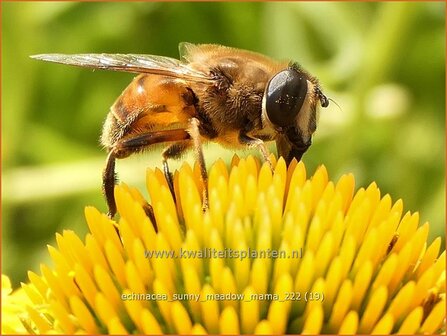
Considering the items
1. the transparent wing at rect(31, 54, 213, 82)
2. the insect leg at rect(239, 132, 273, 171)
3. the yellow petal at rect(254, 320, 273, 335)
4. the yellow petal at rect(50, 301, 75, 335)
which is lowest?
the yellow petal at rect(50, 301, 75, 335)

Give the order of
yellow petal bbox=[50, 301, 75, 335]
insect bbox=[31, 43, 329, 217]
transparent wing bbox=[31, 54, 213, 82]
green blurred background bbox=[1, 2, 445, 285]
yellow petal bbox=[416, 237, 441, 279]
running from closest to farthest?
yellow petal bbox=[50, 301, 75, 335] → yellow petal bbox=[416, 237, 441, 279] → insect bbox=[31, 43, 329, 217] → transparent wing bbox=[31, 54, 213, 82] → green blurred background bbox=[1, 2, 445, 285]

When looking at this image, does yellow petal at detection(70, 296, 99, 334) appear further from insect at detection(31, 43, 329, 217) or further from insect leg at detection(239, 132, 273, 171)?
insect leg at detection(239, 132, 273, 171)

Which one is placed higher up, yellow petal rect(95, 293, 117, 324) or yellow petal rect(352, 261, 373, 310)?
yellow petal rect(352, 261, 373, 310)

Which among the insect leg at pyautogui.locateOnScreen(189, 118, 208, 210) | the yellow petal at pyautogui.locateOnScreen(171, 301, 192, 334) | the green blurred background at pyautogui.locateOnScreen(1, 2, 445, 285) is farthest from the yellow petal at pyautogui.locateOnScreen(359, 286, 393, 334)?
the green blurred background at pyautogui.locateOnScreen(1, 2, 445, 285)

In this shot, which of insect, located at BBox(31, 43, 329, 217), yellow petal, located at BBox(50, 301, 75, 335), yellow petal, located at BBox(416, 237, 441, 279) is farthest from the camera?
insect, located at BBox(31, 43, 329, 217)

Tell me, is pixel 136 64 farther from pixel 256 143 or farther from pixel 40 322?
pixel 40 322

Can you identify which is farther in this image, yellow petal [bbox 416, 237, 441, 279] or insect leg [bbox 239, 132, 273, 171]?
insect leg [bbox 239, 132, 273, 171]
